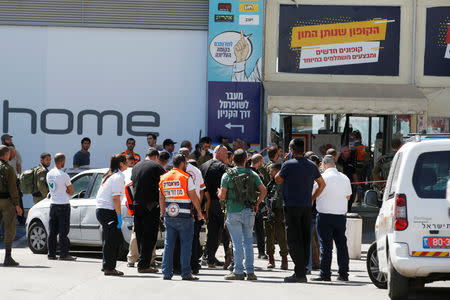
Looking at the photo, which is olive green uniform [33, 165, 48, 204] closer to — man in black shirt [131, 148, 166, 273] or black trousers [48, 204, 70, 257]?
black trousers [48, 204, 70, 257]

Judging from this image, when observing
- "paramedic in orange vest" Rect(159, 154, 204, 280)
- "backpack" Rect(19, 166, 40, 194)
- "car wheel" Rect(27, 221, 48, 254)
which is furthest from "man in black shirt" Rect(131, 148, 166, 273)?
"backpack" Rect(19, 166, 40, 194)

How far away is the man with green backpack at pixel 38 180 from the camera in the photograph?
16.4m

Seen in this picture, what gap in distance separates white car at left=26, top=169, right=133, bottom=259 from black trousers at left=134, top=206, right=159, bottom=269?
145 cm

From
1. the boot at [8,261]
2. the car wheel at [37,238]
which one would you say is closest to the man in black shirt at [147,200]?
the boot at [8,261]

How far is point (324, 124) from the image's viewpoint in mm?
21812

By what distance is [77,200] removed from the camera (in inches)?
591

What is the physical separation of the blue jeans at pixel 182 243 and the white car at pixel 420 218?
10.7 ft

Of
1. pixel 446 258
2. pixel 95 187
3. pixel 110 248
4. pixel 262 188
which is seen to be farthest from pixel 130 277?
pixel 446 258

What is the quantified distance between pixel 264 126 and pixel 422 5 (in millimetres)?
4845

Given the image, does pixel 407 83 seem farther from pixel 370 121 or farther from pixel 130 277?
pixel 130 277

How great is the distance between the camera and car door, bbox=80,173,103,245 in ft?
47.7

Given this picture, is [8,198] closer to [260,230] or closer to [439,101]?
[260,230]

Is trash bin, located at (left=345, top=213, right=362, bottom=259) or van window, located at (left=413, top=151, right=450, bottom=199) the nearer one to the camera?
van window, located at (left=413, top=151, right=450, bottom=199)

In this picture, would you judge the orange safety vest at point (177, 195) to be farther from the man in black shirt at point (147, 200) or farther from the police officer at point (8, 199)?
the police officer at point (8, 199)
